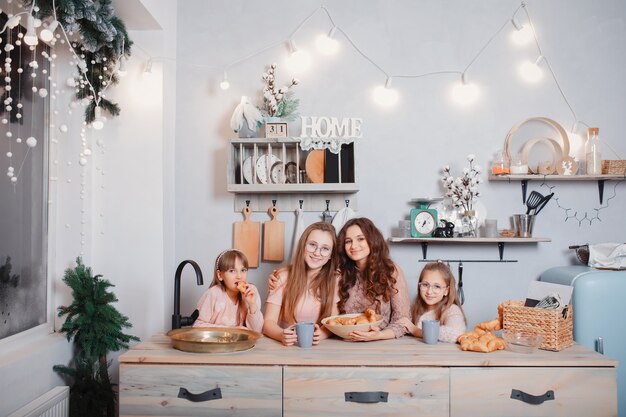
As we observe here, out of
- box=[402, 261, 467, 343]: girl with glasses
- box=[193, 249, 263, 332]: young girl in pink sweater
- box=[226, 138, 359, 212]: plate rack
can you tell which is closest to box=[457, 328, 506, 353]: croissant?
box=[402, 261, 467, 343]: girl with glasses

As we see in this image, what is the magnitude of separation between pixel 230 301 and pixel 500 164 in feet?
5.25

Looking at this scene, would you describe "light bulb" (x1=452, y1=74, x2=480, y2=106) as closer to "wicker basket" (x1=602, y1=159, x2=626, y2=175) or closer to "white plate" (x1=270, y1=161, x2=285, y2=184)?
"wicker basket" (x1=602, y1=159, x2=626, y2=175)

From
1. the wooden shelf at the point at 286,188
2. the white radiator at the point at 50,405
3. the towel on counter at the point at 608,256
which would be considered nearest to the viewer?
the white radiator at the point at 50,405

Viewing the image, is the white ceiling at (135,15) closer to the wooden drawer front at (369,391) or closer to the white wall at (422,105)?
the white wall at (422,105)

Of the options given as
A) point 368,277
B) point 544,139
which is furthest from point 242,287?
point 544,139

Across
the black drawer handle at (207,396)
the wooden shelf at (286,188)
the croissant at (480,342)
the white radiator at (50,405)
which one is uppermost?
the wooden shelf at (286,188)

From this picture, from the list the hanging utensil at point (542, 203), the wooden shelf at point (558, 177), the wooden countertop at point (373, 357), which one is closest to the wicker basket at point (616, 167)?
the wooden shelf at point (558, 177)

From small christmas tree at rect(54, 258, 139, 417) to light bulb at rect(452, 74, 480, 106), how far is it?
2101 millimetres

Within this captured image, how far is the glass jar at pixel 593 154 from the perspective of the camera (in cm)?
294

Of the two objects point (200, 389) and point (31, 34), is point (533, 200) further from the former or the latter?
point (31, 34)

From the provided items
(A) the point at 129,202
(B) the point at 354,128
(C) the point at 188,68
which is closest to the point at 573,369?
(B) the point at 354,128

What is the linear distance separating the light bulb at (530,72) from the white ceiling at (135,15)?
79.3 inches

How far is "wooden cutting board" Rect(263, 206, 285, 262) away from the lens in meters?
3.04

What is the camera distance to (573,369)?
1962 mm
